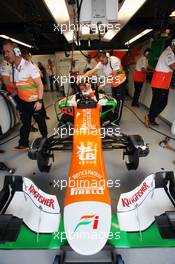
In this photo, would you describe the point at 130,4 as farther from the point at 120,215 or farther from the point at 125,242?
the point at 125,242

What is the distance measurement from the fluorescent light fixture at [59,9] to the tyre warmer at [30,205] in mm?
1833

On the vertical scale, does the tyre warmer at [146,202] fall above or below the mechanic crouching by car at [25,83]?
below

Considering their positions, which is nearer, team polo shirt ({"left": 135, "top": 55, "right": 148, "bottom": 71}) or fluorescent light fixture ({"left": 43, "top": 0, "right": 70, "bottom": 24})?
fluorescent light fixture ({"left": 43, "top": 0, "right": 70, "bottom": 24})

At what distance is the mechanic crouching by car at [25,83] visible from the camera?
2355 millimetres

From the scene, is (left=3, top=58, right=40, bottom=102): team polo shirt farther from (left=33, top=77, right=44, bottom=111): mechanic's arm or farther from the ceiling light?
the ceiling light

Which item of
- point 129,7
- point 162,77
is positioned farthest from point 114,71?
point 129,7

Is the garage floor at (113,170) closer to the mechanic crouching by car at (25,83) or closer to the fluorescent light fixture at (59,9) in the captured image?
the mechanic crouching by car at (25,83)

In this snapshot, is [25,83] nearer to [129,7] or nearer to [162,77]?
[129,7]

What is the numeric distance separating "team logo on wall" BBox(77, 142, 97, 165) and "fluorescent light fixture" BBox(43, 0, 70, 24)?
157cm

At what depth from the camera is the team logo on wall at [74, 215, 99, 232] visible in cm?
102

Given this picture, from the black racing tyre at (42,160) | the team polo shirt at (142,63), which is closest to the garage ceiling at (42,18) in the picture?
the team polo shirt at (142,63)

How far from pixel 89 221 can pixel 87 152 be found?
0.59 metres

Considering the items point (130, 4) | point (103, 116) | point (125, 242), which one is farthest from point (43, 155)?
point (130, 4)

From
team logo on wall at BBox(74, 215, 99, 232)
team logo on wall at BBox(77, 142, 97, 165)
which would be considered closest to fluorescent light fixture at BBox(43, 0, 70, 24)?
team logo on wall at BBox(77, 142, 97, 165)
